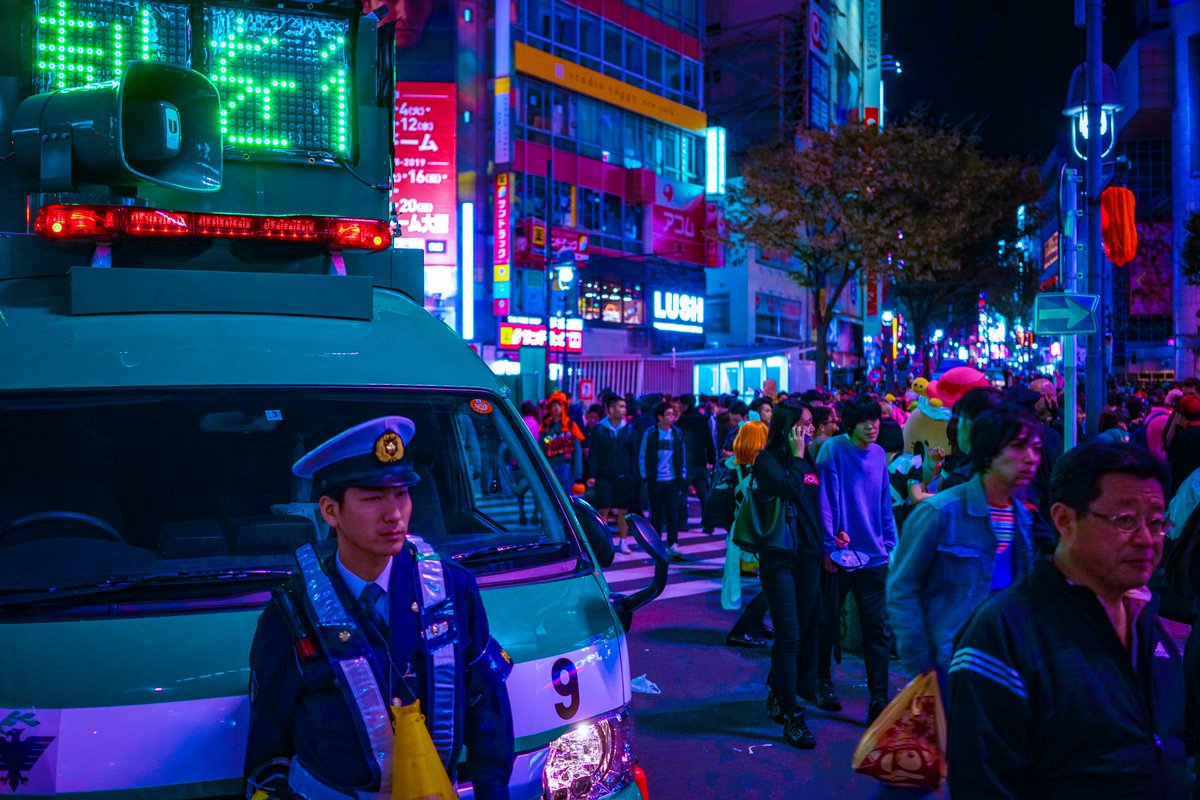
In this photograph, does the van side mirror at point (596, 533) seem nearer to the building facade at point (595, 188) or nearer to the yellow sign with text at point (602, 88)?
the building facade at point (595, 188)

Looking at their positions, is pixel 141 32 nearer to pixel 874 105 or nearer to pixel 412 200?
pixel 412 200

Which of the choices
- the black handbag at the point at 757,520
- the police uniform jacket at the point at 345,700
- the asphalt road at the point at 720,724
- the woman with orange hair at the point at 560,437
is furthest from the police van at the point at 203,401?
the woman with orange hair at the point at 560,437

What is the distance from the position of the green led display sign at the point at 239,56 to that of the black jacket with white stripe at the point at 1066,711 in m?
3.48

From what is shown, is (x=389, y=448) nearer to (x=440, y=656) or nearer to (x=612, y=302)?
(x=440, y=656)

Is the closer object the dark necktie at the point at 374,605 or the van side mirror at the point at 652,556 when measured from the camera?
the dark necktie at the point at 374,605

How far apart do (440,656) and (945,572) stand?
2314 mm

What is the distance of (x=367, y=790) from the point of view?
7.66 feet

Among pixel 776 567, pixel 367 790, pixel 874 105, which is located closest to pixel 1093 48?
pixel 776 567

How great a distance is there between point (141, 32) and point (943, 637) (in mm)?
3999

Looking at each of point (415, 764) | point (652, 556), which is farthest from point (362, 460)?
point (652, 556)

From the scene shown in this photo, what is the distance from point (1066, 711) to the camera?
7.09 ft

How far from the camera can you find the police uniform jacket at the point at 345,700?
7.68ft

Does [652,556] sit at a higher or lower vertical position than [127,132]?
lower

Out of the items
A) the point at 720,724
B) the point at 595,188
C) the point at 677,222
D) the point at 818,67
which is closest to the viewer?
the point at 720,724
